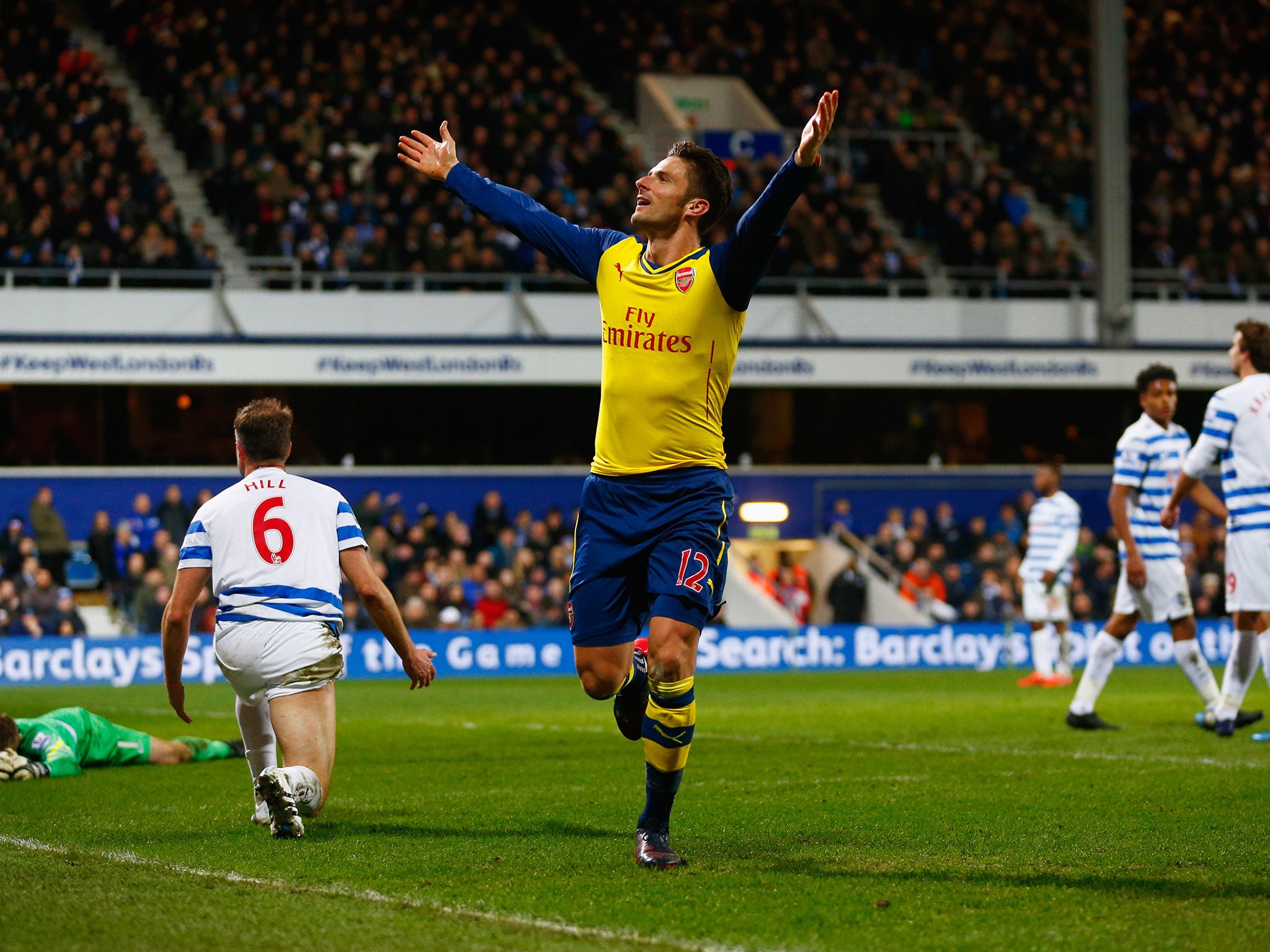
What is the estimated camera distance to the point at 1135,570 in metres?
10.3

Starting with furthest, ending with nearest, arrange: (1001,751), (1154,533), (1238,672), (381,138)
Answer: (381,138) < (1154,533) < (1238,672) < (1001,751)

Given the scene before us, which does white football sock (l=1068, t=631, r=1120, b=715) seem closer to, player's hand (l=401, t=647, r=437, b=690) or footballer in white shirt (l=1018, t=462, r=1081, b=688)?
footballer in white shirt (l=1018, t=462, r=1081, b=688)

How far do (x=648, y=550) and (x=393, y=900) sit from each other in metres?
1.61

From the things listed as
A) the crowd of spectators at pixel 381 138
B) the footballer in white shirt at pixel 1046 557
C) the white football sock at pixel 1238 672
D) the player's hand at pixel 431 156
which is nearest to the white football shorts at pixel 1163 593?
the white football sock at pixel 1238 672

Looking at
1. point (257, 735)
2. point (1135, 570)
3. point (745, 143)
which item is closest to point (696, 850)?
point (257, 735)

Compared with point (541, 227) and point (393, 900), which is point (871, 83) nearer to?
point (541, 227)

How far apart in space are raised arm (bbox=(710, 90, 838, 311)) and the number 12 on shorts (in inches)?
36.0

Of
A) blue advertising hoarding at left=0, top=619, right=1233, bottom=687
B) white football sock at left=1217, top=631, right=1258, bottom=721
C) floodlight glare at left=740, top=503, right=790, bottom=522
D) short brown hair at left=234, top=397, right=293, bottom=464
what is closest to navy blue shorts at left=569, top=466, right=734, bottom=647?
short brown hair at left=234, top=397, right=293, bottom=464

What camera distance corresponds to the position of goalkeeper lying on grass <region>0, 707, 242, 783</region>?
8375 millimetres

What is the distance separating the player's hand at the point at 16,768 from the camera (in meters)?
8.29

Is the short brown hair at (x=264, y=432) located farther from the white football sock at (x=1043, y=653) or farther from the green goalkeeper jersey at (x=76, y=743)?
the white football sock at (x=1043, y=653)

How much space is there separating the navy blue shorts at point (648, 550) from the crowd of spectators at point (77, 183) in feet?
64.5

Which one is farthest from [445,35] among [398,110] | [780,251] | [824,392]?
[824,392]

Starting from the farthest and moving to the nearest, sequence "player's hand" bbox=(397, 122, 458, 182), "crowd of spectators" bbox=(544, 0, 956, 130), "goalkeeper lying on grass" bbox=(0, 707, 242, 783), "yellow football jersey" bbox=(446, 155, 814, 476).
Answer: "crowd of spectators" bbox=(544, 0, 956, 130) → "goalkeeper lying on grass" bbox=(0, 707, 242, 783) → "player's hand" bbox=(397, 122, 458, 182) → "yellow football jersey" bbox=(446, 155, 814, 476)
